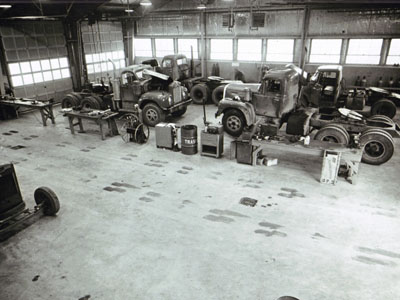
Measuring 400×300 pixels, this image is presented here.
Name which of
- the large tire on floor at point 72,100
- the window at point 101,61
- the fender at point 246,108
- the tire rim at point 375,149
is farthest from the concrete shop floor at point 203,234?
the window at point 101,61

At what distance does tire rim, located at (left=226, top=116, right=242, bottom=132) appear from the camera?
10.6m

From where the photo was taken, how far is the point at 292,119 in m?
9.75

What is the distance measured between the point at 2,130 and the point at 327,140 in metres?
12.5

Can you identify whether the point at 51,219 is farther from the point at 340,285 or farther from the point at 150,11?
the point at 150,11

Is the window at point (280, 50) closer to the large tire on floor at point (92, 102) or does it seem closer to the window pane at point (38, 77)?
the large tire on floor at point (92, 102)

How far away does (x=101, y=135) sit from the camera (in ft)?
36.5

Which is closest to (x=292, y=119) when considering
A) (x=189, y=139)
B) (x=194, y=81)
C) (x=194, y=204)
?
(x=189, y=139)

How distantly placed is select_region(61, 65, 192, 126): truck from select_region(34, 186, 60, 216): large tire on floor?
19.9 feet

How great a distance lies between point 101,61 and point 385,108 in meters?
16.2

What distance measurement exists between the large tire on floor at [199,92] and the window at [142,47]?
6713 mm

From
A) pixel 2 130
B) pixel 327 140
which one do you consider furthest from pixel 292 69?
pixel 2 130

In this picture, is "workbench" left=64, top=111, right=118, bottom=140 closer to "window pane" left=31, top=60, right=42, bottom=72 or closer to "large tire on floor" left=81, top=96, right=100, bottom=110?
"large tire on floor" left=81, top=96, right=100, bottom=110

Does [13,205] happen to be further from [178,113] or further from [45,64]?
[45,64]

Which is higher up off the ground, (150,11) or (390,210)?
(150,11)
